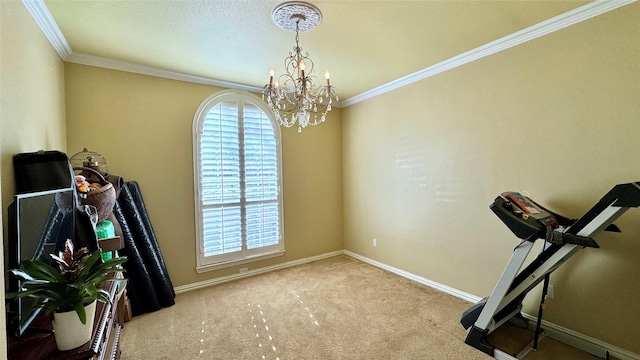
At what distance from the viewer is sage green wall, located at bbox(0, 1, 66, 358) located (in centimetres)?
154

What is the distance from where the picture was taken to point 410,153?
3641mm

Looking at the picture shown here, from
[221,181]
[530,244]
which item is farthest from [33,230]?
[530,244]

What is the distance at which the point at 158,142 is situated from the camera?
327 centimetres

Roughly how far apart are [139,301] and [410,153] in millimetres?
3558

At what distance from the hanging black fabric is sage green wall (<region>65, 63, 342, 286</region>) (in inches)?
7.8

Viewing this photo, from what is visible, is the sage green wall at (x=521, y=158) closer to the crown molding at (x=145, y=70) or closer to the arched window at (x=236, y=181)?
the arched window at (x=236, y=181)

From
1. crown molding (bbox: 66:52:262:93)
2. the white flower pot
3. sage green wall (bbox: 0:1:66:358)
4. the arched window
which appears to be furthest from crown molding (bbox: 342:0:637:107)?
the white flower pot

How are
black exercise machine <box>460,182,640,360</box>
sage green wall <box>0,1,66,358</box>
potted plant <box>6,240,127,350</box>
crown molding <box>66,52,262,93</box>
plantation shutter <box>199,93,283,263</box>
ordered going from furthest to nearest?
plantation shutter <box>199,93,283,263</box> < crown molding <box>66,52,262,93</box> < black exercise machine <box>460,182,640,360</box> < sage green wall <box>0,1,66,358</box> < potted plant <box>6,240,127,350</box>

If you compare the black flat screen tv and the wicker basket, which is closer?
the black flat screen tv

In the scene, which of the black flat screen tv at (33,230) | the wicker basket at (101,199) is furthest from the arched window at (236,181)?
the black flat screen tv at (33,230)

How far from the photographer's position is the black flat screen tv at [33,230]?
1.20 m

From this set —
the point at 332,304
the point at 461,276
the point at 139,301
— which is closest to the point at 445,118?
the point at 461,276

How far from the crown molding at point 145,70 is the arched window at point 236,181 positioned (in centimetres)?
12

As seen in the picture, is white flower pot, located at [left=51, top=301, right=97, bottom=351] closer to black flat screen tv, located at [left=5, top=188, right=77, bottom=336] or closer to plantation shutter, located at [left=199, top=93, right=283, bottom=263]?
black flat screen tv, located at [left=5, top=188, right=77, bottom=336]
